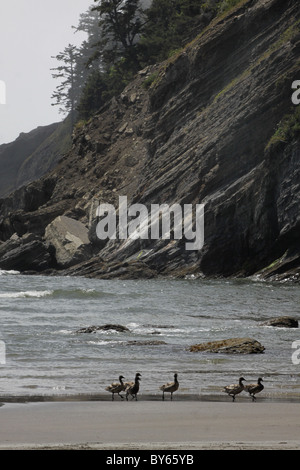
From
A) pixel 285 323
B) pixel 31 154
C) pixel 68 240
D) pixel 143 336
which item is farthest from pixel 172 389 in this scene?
pixel 31 154

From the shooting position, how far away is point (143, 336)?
25.8 m

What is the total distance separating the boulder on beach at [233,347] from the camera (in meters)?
21.2

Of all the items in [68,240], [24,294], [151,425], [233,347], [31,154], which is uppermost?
[31,154]

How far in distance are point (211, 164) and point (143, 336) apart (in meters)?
32.4

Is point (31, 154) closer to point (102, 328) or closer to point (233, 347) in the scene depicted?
point (102, 328)

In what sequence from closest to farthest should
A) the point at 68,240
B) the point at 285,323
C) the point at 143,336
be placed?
the point at 143,336
the point at 285,323
the point at 68,240

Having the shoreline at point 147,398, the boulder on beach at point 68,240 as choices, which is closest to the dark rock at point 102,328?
the shoreline at point 147,398

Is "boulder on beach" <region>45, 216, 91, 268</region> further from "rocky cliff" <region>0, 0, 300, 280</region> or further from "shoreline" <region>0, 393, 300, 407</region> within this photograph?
Result: "shoreline" <region>0, 393, 300, 407</region>

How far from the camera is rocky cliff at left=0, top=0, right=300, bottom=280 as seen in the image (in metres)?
52.9

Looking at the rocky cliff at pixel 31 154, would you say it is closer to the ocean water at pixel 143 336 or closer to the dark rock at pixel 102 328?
the ocean water at pixel 143 336

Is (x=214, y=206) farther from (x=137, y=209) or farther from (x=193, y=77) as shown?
(x=193, y=77)

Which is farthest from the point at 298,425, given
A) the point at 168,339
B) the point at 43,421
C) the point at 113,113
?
the point at 113,113

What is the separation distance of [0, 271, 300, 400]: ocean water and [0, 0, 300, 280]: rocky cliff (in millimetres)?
5099

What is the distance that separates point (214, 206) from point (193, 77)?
14971 mm
